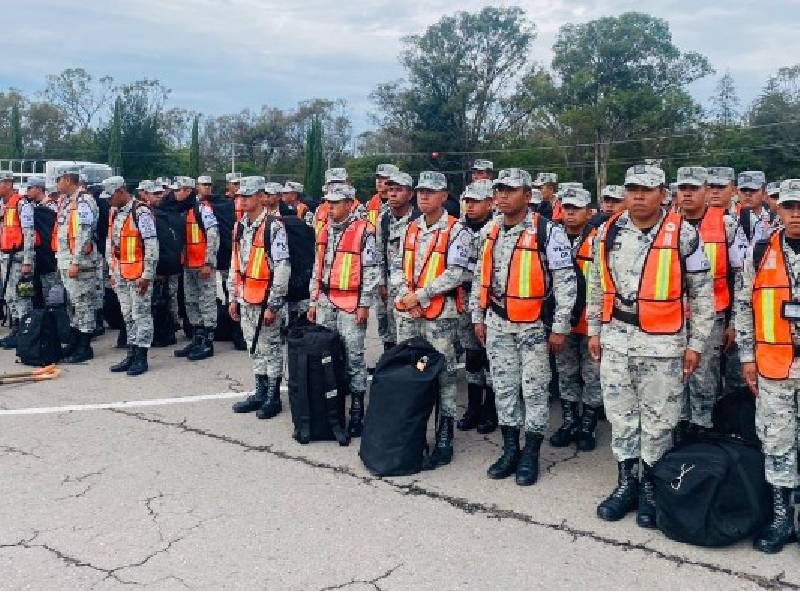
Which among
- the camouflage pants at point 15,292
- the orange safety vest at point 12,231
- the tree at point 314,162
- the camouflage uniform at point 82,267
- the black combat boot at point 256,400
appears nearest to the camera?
the black combat boot at point 256,400

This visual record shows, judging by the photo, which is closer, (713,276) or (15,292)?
(713,276)

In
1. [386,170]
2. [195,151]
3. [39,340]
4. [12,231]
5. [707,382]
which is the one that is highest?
[195,151]

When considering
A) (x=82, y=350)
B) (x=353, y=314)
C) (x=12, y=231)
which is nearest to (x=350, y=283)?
(x=353, y=314)

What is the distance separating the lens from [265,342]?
673 centimetres

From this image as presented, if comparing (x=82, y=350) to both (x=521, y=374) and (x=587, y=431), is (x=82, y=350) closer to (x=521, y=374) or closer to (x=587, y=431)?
(x=521, y=374)

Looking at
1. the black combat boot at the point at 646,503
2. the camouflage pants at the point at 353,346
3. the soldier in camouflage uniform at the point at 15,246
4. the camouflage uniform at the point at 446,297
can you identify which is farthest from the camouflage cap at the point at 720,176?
the soldier in camouflage uniform at the point at 15,246

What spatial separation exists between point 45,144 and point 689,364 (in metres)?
62.9

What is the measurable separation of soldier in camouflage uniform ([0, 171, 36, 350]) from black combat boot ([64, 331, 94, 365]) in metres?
1.23

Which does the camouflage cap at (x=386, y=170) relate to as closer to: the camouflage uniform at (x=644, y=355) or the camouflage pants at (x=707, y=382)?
the camouflage uniform at (x=644, y=355)

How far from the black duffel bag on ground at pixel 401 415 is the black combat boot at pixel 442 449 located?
→ 0.12m

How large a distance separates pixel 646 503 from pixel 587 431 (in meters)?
1.41

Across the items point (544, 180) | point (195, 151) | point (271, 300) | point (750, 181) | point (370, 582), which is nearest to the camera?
point (370, 582)

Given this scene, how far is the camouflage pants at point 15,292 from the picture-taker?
9766mm

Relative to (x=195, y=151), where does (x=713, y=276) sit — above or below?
below
